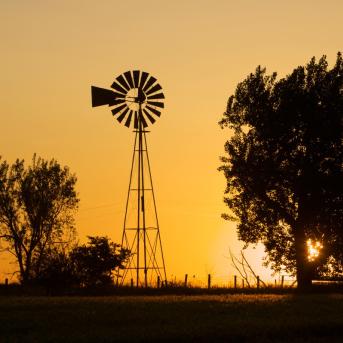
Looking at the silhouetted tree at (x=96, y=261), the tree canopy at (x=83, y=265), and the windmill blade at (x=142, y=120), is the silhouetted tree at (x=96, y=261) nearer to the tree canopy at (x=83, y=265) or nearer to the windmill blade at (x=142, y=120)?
the tree canopy at (x=83, y=265)

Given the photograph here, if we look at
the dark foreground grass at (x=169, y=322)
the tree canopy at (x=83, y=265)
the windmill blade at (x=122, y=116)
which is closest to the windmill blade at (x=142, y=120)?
the windmill blade at (x=122, y=116)

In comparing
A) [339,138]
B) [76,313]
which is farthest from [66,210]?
[76,313]

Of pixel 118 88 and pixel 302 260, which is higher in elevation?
pixel 118 88

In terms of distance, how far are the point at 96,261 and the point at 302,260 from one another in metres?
14.7

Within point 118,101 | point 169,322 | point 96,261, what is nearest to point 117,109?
point 118,101

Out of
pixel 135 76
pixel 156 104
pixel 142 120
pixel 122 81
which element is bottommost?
pixel 142 120

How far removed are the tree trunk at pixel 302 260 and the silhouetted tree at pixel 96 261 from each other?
12.3m

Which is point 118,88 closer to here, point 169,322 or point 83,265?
point 83,265

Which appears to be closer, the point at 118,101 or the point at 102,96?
the point at 102,96

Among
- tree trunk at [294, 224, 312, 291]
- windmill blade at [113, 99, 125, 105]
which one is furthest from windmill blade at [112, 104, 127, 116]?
tree trunk at [294, 224, 312, 291]

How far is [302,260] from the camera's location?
58.8 metres

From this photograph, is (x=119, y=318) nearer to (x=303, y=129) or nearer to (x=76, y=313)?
(x=76, y=313)

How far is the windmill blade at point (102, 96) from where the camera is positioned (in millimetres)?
60156

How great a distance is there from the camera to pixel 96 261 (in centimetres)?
5531
